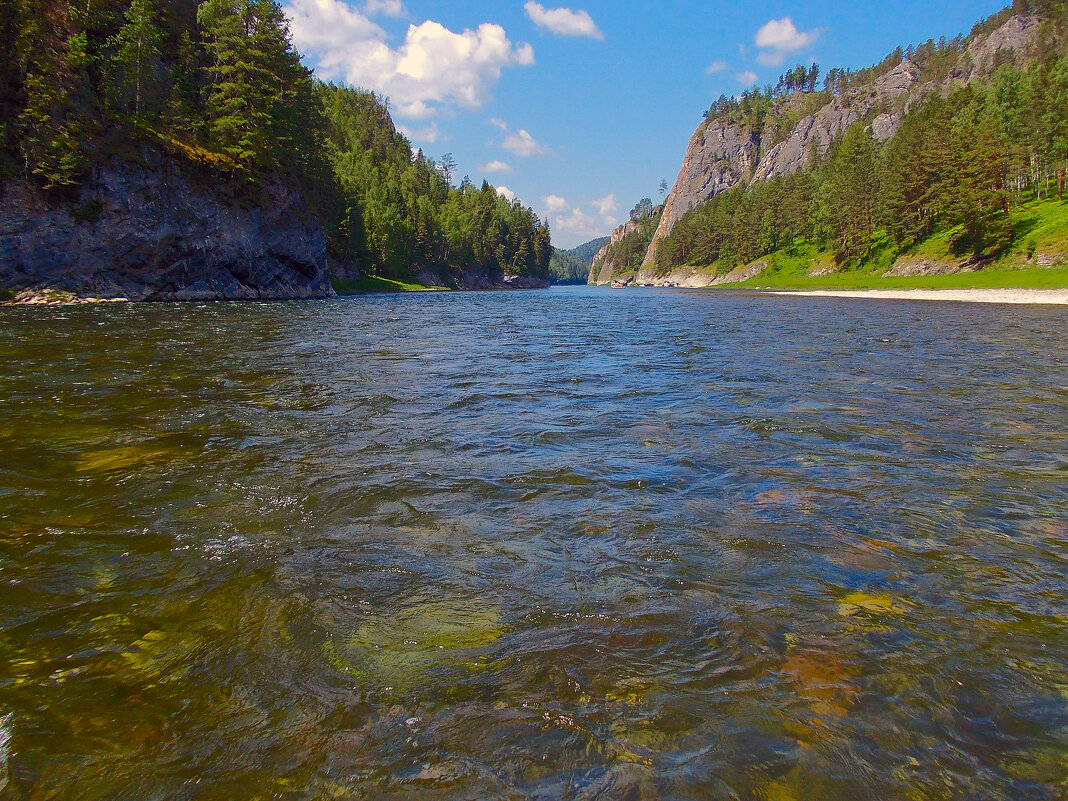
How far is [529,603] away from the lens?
425 cm

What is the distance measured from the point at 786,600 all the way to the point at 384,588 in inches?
126

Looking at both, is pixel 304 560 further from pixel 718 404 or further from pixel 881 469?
pixel 718 404

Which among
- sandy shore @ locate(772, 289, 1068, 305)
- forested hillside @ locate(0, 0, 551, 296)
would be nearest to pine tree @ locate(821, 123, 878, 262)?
sandy shore @ locate(772, 289, 1068, 305)

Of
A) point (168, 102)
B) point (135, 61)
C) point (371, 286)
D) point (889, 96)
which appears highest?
point (889, 96)

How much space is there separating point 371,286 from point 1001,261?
81.0m

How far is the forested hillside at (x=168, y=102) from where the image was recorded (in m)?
38.5

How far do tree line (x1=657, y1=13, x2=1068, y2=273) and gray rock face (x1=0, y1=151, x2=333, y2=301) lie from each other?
75.0 m

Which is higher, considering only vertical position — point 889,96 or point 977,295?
point 889,96

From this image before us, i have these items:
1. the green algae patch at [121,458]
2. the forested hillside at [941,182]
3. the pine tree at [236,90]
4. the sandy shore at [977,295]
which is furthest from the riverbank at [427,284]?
the green algae patch at [121,458]

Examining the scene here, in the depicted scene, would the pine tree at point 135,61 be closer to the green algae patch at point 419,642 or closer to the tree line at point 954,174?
the green algae patch at point 419,642

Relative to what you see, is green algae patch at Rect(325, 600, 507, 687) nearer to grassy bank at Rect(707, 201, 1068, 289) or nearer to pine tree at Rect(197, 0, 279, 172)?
grassy bank at Rect(707, 201, 1068, 289)

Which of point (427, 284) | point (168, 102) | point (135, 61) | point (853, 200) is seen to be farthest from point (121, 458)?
point (427, 284)

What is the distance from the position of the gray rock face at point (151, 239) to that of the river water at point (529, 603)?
3730 cm

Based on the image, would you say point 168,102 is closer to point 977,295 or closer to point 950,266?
point 977,295
